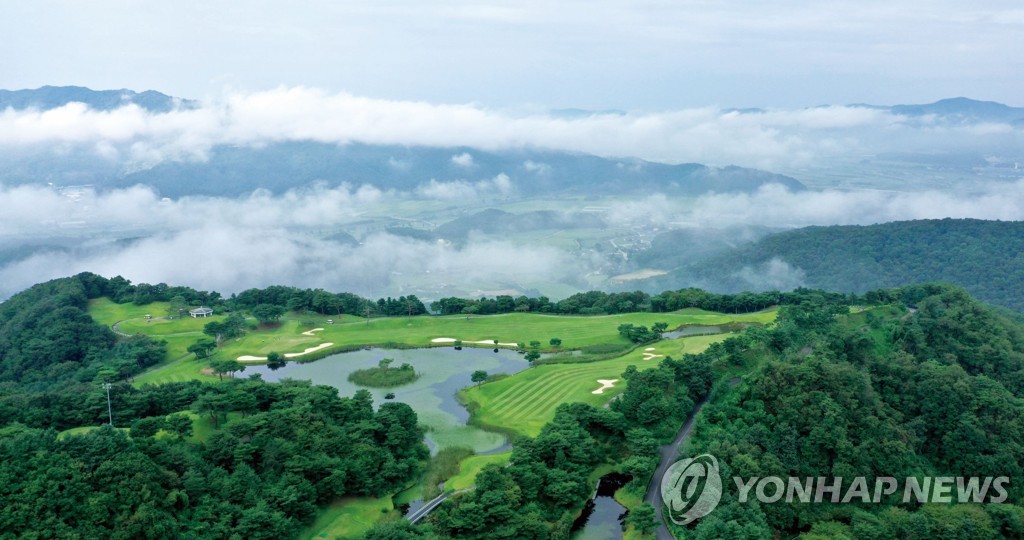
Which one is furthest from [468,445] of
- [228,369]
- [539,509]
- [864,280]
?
[864,280]

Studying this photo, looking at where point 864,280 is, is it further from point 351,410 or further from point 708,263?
point 351,410

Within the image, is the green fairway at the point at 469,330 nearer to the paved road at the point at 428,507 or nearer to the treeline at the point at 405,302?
the treeline at the point at 405,302

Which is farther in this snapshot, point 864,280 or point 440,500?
point 864,280

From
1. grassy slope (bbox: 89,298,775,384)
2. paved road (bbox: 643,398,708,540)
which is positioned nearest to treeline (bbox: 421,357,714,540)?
paved road (bbox: 643,398,708,540)

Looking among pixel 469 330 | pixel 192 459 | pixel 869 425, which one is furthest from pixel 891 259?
pixel 192 459

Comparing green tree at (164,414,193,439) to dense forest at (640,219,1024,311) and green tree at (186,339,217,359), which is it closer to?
green tree at (186,339,217,359)

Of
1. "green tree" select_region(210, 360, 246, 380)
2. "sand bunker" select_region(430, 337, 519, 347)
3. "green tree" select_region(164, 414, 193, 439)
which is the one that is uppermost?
"green tree" select_region(164, 414, 193, 439)
